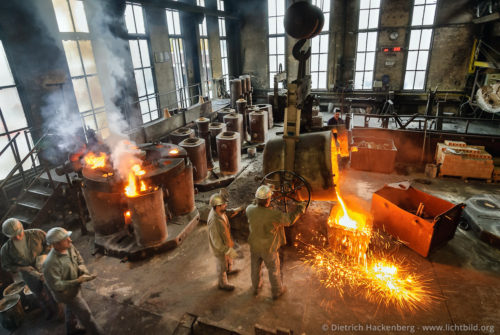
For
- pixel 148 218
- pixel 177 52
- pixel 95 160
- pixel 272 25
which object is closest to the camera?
pixel 148 218

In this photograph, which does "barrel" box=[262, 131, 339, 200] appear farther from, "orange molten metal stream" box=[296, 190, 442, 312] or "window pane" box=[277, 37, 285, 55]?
"window pane" box=[277, 37, 285, 55]

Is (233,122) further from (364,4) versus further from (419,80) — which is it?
(419,80)

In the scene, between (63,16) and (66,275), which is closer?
(66,275)

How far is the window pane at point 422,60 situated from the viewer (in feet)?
50.0

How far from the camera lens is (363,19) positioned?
15.7 meters

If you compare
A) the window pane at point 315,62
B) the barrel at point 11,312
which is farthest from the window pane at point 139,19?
the window pane at point 315,62

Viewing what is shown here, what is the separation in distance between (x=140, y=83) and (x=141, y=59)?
905 mm

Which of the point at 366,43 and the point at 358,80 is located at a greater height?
the point at 366,43

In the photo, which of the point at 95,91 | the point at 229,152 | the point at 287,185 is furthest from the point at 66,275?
the point at 95,91

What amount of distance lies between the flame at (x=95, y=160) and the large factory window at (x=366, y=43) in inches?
588

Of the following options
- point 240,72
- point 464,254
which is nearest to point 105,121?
point 464,254

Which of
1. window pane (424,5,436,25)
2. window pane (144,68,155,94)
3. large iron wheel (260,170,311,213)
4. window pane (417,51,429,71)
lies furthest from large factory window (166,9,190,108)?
window pane (424,5,436,25)

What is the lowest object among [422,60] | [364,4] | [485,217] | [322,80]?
[485,217]

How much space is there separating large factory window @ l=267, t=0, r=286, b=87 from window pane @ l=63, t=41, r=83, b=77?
1230 centimetres
